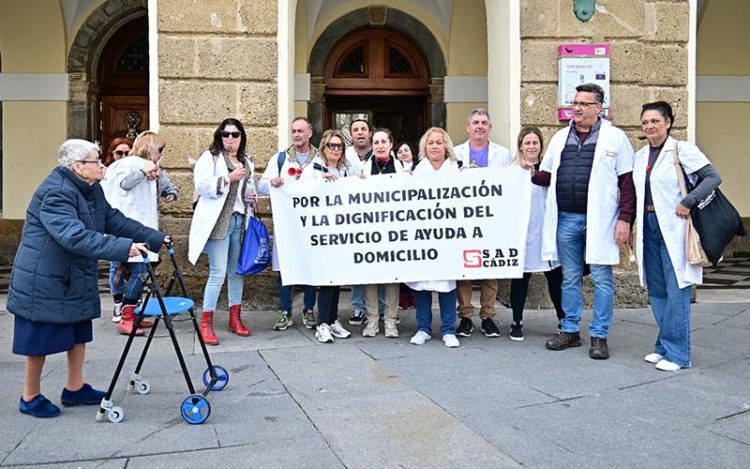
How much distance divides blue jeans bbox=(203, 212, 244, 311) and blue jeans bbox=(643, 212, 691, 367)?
3369mm

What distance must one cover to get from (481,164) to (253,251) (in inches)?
84.0

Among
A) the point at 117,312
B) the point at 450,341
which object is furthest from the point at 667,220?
the point at 117,312

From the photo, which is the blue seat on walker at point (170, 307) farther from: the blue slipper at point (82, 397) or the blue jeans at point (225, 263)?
the blue jeans at point (225, 263)

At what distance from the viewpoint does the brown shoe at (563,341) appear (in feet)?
20.8

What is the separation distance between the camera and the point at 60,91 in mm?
13000

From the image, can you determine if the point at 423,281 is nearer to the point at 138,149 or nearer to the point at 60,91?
the point at 138,149

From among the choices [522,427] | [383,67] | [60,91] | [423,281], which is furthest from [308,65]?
[522,427]

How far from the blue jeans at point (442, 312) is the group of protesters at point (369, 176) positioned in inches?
0.5

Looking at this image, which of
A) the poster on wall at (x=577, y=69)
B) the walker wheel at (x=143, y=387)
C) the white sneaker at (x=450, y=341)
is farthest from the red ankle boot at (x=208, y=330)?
the poster on wall at (x=577, y=69)

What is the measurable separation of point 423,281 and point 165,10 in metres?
3.85

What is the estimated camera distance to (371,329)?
6.88 metres

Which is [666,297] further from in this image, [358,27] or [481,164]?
[358,27]

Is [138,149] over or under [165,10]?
under

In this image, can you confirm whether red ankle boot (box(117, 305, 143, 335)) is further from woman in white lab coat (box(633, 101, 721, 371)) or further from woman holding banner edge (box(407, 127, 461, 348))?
woman in white lab coat (box(633, 101, 721, 371))
